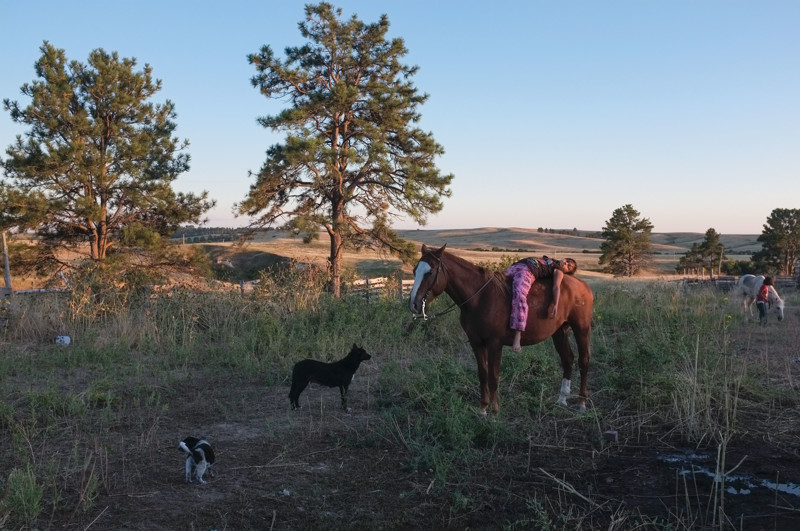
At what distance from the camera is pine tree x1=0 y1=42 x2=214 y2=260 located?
19.8m

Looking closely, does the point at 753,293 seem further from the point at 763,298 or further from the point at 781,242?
the point at 781,242

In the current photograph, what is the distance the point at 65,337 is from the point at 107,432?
4.84m

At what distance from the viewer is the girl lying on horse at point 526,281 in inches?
253

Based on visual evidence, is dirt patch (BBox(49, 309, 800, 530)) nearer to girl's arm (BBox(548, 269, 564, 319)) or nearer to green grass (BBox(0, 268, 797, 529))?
green grass (BBox(0, 268, 797, 529))

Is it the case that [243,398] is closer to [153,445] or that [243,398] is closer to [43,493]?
[153,445]

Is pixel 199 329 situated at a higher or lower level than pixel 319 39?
lower

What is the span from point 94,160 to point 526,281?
18.1m

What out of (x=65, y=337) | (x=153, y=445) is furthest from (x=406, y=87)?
(x=153, y=445)

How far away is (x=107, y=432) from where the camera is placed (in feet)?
18.9

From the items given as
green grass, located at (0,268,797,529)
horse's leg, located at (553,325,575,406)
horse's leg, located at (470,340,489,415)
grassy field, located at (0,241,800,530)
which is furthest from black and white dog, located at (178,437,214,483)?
horse's leg, located at (553,325,575,406)

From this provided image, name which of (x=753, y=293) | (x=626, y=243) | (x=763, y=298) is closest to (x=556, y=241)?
(x=626, y=243)

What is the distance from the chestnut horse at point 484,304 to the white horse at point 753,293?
10307mm

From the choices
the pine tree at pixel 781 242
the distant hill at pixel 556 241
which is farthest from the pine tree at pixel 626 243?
the distant hill at pixel 556 241

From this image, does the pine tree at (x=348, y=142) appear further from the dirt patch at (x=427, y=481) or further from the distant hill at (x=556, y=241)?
the distant hill at (x=556, y=241)
